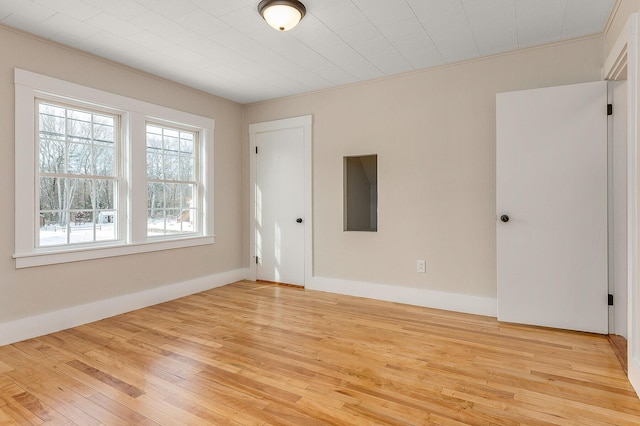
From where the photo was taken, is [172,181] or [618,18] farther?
[172,181]

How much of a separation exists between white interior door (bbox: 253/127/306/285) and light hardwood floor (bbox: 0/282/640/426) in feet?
4.56

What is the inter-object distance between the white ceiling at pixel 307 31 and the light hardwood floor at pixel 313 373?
2547 mm

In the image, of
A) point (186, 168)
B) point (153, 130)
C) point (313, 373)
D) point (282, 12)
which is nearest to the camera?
point (313, 373)

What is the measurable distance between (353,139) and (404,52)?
119 cm

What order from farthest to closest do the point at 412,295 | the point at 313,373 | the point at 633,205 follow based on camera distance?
the point at 412,295 < the point at 313,373 < the point at 633,205

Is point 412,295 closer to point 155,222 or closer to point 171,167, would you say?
point 155,222

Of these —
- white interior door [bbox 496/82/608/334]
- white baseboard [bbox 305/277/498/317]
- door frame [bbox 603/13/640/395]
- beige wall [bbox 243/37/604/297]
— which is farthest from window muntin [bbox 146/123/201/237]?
door frame [bbox 603/13/640/395]

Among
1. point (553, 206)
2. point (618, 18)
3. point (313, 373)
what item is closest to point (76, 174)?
point (313, 373)

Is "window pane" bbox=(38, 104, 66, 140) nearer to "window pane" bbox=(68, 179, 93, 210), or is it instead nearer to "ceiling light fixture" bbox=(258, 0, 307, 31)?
"window pane" bbox=(68, 179, 93, 210)

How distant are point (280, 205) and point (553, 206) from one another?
315 cm

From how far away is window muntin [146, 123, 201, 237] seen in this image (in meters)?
4.05

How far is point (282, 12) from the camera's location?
2.43 m

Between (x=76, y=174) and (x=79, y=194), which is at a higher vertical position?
(x=76, y=174)

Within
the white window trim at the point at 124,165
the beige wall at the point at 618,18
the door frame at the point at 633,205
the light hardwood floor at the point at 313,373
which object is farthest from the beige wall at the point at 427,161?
the white window trim at the point at 124,165
